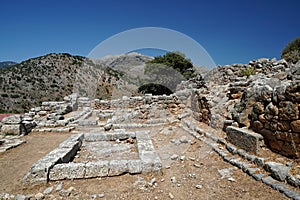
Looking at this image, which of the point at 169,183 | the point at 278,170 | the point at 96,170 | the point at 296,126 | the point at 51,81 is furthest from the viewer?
the point at 51,81

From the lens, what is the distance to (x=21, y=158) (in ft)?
17.9

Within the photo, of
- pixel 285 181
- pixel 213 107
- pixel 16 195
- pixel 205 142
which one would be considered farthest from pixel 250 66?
pixel 16 195

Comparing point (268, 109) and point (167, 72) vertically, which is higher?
point (167, 72)

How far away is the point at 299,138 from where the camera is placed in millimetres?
3803

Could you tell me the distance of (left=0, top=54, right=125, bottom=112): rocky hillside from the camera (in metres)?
31.5

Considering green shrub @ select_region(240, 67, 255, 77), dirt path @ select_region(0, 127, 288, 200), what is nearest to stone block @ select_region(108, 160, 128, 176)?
dirt path @ select_region(0, 127, 288, 200)

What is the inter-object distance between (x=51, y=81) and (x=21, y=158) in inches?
1522

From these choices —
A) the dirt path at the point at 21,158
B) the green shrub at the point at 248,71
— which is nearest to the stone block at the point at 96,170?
the dirt path at the point at 21,158

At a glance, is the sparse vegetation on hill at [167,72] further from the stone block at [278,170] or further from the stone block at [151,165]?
the stone block at [278,170]

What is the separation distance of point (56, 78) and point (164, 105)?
36.0 meters

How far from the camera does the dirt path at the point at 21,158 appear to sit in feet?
13.1

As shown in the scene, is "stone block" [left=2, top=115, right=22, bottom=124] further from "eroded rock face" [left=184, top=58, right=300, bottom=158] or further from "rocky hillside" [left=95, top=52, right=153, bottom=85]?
"rocky hillside" [left=95, top=52, right=153, bottom=85]

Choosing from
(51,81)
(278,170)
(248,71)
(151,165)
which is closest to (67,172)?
(151,165)

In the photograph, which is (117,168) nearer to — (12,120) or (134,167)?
(134,167)
